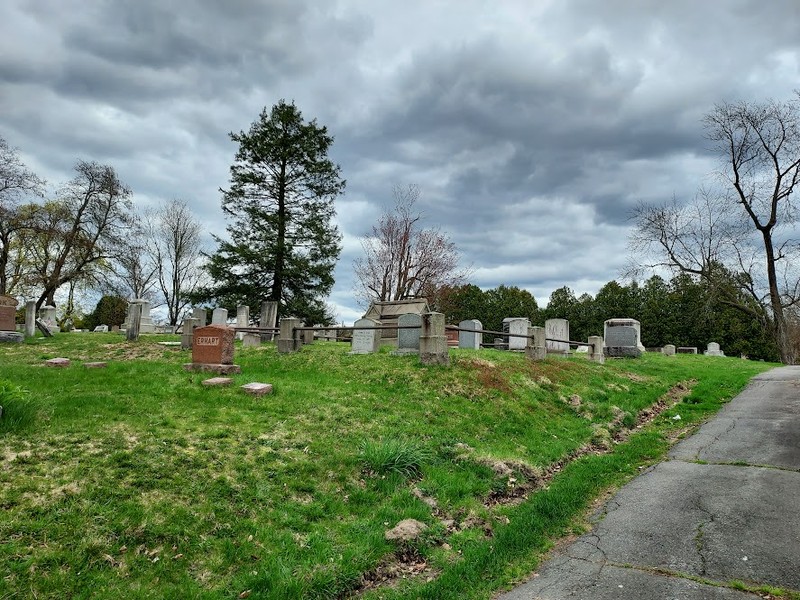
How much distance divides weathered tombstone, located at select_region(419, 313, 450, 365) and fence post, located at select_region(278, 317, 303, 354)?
473 cm

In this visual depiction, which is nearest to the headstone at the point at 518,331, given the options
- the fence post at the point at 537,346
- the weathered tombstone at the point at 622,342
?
the weathered tombstone at the point at 622,342

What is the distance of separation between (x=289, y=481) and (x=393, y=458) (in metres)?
1.40

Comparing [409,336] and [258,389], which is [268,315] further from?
[258,389]

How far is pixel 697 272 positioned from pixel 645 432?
916 inches

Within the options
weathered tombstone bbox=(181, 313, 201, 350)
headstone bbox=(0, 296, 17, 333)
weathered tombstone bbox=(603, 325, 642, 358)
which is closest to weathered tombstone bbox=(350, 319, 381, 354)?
weathered tombstone bbox=(181, 313, 201, 350)

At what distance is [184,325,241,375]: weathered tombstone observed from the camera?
10.8 m

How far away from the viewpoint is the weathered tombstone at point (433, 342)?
1144 centimetres

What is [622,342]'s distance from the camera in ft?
68.2

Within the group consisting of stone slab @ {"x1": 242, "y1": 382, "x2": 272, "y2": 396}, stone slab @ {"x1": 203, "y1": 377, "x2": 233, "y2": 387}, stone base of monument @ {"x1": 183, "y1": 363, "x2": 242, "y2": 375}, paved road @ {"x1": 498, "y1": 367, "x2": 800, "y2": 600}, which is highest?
stone base of monument @ {"x1": 183, "y1": 363, "x2": 242, "y2": 375}

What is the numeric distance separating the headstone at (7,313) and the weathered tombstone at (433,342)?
16352mm

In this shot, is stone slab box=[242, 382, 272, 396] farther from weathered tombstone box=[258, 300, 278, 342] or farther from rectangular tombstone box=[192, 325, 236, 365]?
weathered tombstone box=[258, 300, 278, 342]

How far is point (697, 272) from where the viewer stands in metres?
28.4

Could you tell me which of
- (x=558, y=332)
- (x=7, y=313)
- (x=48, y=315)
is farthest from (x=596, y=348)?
(x=48, y=315)

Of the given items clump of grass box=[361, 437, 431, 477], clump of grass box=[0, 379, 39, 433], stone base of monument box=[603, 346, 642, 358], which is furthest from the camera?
stone base of monument box=[603, 346, 642, 358]
